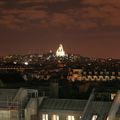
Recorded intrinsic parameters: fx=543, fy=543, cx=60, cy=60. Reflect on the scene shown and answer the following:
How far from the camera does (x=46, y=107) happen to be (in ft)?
145

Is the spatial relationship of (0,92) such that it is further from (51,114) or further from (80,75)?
(80,75)

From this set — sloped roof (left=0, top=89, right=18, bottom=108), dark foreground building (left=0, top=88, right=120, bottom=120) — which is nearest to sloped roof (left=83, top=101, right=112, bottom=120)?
dark foreground building (left=0, top=88, right=120, bottom=120)

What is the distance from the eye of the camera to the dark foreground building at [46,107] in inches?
1640

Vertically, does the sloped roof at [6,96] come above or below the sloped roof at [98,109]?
above

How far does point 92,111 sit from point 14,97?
6486 mm

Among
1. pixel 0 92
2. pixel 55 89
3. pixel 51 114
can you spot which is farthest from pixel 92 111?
pixel 55 89

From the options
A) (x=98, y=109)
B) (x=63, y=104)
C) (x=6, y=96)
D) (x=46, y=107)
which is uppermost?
(x=6, y=96)

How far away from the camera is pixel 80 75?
628 ft

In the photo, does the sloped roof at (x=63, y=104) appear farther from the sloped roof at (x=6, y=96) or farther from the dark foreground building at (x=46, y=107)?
the sloped roof at (x=6, y=96)

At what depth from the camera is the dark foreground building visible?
1640 inches

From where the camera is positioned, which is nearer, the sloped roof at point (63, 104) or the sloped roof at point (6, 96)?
the sloped roof at point (6, 96)

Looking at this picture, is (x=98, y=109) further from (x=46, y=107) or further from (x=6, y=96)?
(x=6, y=96)

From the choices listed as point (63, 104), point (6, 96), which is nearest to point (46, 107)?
point (63, 104)

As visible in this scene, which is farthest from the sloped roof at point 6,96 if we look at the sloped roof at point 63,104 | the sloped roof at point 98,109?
the sloped roof at point 98,109
